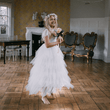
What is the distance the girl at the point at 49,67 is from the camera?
2244mm

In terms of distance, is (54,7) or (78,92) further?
(54,7)

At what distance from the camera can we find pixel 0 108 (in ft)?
7.04

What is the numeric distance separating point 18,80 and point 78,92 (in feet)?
4.88

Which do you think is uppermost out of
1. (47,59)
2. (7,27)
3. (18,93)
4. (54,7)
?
(54,7)

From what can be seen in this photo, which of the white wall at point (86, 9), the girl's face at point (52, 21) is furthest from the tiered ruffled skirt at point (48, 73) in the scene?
the white wall at point (86, 9)

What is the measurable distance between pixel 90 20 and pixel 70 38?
1349 mm

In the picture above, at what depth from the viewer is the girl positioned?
7.36 feet

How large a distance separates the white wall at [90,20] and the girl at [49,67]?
5.39 metres

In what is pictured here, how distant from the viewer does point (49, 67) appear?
230 cm

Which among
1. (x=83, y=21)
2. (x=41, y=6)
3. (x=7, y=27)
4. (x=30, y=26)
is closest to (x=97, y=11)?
(x=83, y=21)

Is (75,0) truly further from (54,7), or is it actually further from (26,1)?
(26,1)

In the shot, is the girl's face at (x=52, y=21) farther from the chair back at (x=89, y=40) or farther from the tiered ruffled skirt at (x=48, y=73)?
the chair back at (x=89, y=40)

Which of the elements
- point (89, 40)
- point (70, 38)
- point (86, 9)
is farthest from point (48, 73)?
point (86, 9)

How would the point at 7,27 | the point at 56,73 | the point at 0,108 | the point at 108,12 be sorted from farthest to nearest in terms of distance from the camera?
1. the point at 7,27
2. the point at 108,12
3. the point at 56,73
4. the point at 0,108
